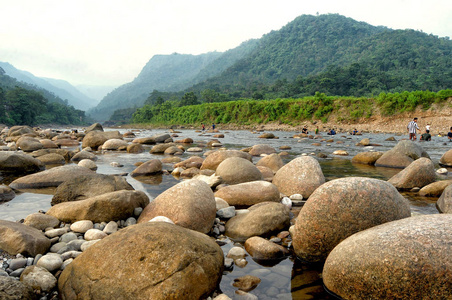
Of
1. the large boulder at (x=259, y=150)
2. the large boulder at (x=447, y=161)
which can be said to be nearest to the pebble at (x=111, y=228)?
the large boulder at (x=259, y=150)

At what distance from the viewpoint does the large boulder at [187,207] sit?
4602 mm

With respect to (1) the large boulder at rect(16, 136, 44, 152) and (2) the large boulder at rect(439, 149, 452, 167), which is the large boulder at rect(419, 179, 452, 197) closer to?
(2) the large boulder at rect(439, 149, 452, 167)

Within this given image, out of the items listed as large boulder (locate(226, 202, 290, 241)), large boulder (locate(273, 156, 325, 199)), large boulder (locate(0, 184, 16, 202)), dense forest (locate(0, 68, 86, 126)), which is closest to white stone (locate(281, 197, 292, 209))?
large boulder (locate(273, 156, 325, 199))

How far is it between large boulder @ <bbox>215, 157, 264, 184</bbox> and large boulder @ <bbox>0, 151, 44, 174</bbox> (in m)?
6.31

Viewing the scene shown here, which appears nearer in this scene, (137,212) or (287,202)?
(137,212)

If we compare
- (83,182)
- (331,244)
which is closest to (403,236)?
(331,244)

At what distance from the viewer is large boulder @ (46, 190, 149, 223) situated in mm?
4738

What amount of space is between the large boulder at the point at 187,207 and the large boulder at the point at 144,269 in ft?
4.17

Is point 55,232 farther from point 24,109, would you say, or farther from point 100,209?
point 24,109

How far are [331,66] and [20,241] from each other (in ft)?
267

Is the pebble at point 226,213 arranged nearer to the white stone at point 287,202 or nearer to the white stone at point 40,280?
the white stone at point 287,202

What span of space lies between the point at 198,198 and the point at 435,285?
128 inches

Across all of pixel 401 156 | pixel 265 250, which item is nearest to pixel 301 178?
pixel 265 250

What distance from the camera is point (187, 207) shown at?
4.69 m
